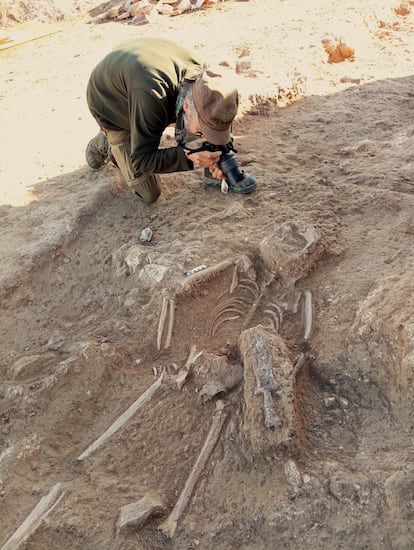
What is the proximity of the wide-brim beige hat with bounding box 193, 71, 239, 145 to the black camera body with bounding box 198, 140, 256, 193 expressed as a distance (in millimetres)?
228

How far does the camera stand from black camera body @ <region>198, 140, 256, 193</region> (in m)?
3.24

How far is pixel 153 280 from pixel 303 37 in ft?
13.8

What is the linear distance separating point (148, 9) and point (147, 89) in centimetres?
547

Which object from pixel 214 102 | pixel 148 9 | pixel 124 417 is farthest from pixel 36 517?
pixel 148 9

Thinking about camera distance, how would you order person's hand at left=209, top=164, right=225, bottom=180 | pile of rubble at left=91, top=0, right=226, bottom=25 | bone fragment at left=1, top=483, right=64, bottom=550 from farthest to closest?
1. pile of rubble at left=91, top=0, right=226, bottom=25
2. person's hand at left=209, top=164, right=225, bottom=180
3. bone fragment at left=1, top=483, right=64, bottom=550

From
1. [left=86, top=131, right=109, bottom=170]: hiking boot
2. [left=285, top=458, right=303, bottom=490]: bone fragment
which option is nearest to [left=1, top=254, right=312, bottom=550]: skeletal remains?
[left=285, top=458, right=303, bottom=490]: bone fragment

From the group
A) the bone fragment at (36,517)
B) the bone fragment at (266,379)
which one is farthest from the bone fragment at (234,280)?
the bone fragment at (36,517)

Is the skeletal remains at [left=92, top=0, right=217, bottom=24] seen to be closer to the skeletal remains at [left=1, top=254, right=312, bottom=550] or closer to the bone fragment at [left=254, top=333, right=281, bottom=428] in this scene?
the skeletal remains at [left=1, top=254, right=312, bottom=550]

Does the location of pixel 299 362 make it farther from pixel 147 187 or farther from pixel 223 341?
pixel 147 187

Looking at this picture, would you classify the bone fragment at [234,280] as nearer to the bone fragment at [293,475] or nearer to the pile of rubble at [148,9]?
the bone fragment at [293,475]

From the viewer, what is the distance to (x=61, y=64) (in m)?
6.71

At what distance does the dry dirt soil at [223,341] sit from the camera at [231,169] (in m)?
0.11

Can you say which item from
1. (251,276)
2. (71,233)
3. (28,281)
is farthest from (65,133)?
(251,276)

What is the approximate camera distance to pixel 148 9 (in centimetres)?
775
